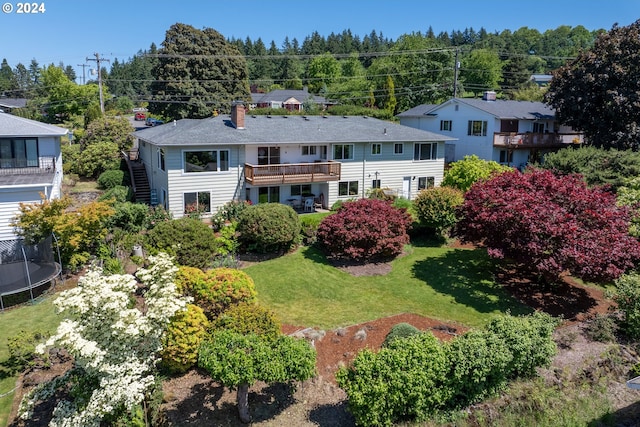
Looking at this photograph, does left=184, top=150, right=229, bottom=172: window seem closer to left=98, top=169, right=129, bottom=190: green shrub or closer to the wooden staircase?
the wooden staircase

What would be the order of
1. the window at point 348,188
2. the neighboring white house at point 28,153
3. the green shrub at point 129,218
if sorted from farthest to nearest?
the window at point 348,188 < the green shrub at point 129,218 < the neighboring white house at point 28,153

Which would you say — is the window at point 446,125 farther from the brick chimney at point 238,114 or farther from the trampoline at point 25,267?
the trampoline at point 25,267

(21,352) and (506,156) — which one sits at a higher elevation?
(506,156)

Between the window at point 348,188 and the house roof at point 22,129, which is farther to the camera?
the window at point 348,188

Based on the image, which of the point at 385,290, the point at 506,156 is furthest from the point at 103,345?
the point at 506,156

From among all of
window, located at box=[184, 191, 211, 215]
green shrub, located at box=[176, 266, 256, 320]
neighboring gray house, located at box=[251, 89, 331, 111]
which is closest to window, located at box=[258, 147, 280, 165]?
window, located at box=[184, 191, 211, 215]

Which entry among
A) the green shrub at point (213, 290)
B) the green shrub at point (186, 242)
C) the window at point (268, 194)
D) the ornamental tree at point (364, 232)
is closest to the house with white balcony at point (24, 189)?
the green shrub at point (186, 242)

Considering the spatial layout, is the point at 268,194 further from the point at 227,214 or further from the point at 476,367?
the point at 476,367
